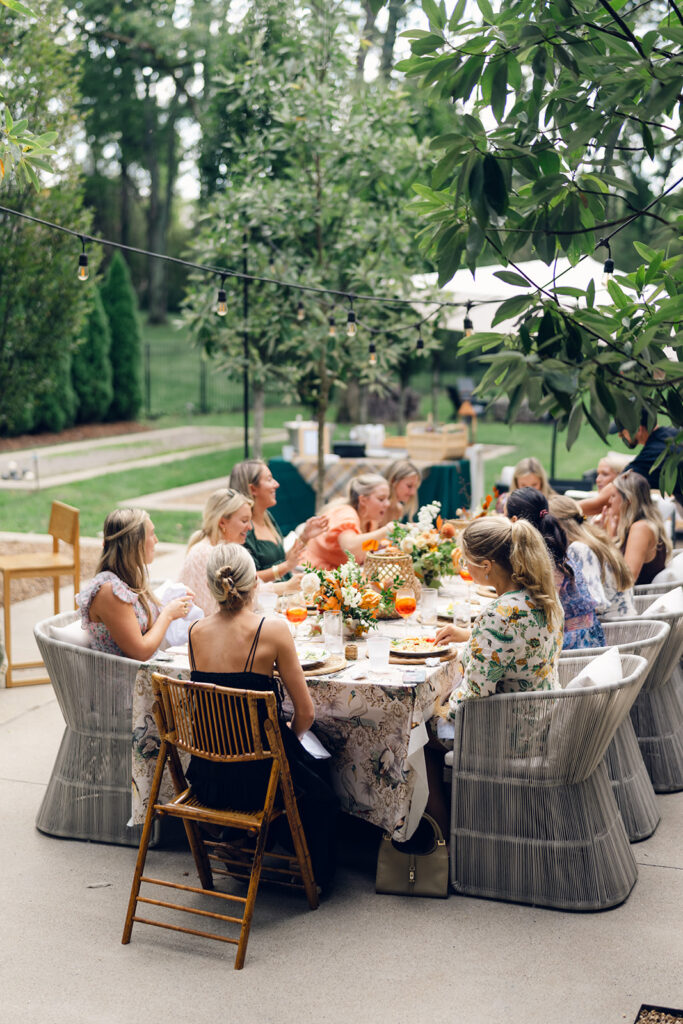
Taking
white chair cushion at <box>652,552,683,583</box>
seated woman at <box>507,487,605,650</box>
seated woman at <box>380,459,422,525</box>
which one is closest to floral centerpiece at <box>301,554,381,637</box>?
seated woman at <box>507,487,605,650</box>

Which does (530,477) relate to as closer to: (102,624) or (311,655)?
(311,655)

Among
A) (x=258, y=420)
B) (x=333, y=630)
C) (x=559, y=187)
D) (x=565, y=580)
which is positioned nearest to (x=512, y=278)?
(x=559, y=187)

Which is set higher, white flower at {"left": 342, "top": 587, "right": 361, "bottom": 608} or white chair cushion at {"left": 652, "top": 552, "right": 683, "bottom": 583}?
white flower at {"left": 342, "top": 587, "right": 361, "bottom": 608}

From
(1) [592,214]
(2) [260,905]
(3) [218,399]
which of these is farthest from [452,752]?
(3) [218,399]

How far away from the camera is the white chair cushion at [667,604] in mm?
4785

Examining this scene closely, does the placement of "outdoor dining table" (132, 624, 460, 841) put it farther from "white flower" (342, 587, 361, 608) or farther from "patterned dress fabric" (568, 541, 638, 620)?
"patterned dress fabric" (568, 541, 638, 620)

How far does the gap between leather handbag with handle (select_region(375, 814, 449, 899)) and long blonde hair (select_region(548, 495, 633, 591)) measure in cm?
161

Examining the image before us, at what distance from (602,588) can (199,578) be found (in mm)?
1833

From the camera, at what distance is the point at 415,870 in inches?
149

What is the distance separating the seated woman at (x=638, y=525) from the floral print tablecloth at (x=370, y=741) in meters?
1.86

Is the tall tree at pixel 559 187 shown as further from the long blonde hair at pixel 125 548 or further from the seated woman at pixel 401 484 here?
the seated woman at pixel 401 484

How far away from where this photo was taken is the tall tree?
6.29ft

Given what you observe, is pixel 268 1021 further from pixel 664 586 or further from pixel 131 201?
pixel 131 201

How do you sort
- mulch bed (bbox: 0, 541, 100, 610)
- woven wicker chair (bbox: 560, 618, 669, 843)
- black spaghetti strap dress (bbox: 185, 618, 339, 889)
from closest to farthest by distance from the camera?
black spaghetti strap dress (bbox: 185, 618, 339, 889) < woven wicker chair (bbox: 560, 618, 669, 843) < mulch bed (bbox: 0, 541, 100, 610)
